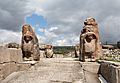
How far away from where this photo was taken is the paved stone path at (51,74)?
30.2ft

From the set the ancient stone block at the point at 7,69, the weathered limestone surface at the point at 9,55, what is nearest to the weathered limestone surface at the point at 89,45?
the weathered limestone surface at the point at 9,55

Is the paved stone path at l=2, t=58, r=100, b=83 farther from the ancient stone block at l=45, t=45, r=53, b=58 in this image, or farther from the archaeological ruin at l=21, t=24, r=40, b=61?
the ancient stone block at l=45, t=45, r=53, b=58

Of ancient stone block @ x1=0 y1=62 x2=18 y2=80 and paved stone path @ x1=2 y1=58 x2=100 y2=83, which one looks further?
ancient stone block @ x1=0 y1=62 x2=18 y2=80

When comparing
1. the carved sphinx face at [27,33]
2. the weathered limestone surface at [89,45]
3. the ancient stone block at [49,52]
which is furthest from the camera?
the ancient stone block at [49,52]

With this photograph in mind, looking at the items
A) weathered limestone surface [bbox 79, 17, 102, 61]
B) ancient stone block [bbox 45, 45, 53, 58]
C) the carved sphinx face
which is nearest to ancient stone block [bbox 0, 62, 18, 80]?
the carved sphinx face

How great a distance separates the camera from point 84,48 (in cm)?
1261

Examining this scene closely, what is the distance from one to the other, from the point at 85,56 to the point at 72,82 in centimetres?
399

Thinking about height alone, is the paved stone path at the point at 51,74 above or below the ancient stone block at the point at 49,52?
below

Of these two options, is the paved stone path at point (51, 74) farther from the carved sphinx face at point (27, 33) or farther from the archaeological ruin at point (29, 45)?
the carved sphinx face at point (27, 33)

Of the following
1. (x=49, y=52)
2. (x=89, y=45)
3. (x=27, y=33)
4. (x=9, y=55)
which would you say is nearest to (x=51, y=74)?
(x=9, y=55)

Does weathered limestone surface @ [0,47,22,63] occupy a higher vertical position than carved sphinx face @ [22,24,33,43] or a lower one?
lower

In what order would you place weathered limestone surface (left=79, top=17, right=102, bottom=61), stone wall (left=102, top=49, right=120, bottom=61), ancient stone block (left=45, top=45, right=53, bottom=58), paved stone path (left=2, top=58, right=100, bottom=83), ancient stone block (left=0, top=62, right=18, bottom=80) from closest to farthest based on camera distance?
paved stone path (left=2, top=58, right=100, bottom=83), ancient stone block (left=0, top=62, right=18, bottom=80), weathered limestone surface (left=79, top=17, right=102, bottom=61), stone wall (left=102, top=49, right=120, bottom=61), ancient stone block (left=45, top=45, right=53, bottom=58)

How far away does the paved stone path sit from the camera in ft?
30.2

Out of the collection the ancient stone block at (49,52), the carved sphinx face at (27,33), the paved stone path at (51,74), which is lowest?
the paved stone path at (51,74)
